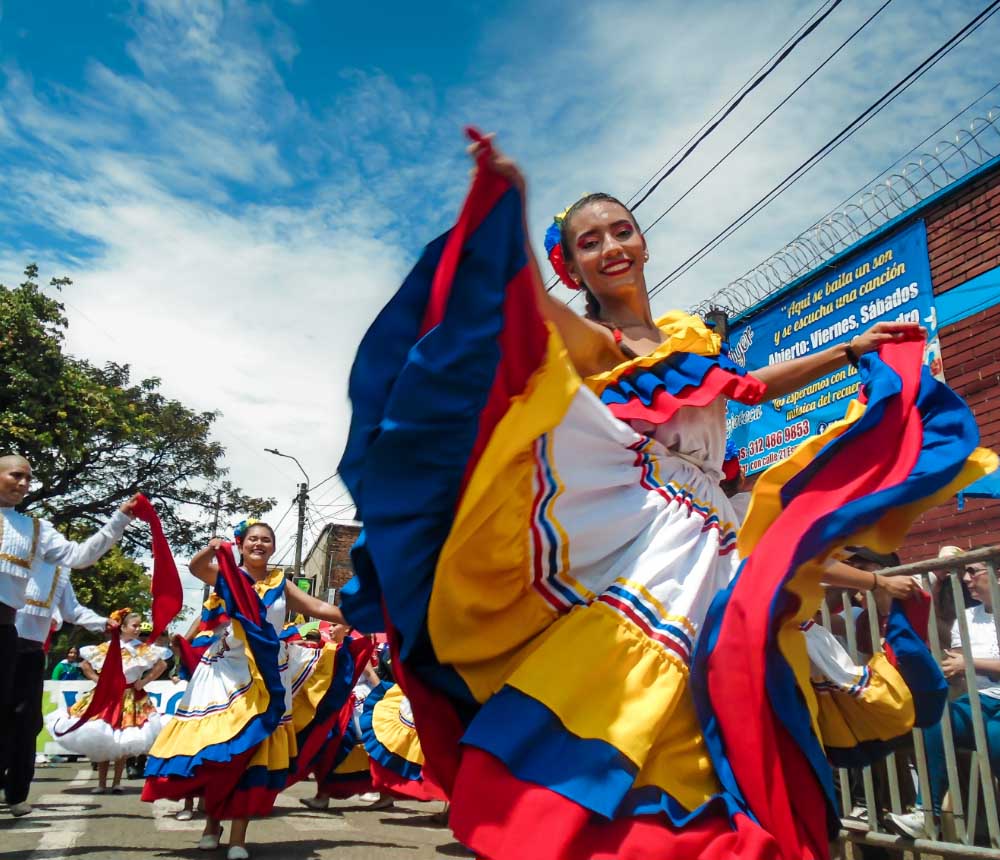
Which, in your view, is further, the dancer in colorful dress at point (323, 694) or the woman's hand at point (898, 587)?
the dancer in colorful dress at point (323, 694)

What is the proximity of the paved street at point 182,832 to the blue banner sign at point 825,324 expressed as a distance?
4564 mm

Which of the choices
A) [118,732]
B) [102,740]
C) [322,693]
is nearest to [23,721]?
[322,693]

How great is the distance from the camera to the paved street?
186 inches

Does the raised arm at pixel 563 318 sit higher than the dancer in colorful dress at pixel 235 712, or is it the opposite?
the raised arm at pixel 563 318

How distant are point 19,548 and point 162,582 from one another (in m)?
1.00

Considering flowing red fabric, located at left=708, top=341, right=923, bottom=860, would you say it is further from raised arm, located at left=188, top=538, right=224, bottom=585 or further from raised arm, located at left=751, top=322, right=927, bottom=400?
raised arm, located at left=188, top=538, right=224, bottom=585

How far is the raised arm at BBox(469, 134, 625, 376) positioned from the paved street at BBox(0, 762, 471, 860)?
360 centimetres

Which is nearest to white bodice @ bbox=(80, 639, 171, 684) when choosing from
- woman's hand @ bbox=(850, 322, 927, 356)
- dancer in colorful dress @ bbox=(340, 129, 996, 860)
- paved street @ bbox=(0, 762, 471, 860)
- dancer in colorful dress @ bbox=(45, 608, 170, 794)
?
dancer in colorful dress @ bbox=(45, 608, 170, 794)

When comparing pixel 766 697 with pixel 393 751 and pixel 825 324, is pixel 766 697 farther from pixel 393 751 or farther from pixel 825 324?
pixel 825 324

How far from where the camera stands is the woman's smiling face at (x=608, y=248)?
2.44 meters

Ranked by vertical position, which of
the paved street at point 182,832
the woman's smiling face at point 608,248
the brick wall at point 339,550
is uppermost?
the brick wall at point 339,550

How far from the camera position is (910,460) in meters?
1.94

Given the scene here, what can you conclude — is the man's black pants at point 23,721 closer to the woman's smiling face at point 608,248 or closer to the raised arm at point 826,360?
the woman's smiling face at point 608,248

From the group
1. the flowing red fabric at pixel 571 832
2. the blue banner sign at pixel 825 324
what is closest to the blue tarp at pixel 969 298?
the blue banner sign at pixel 825 324
